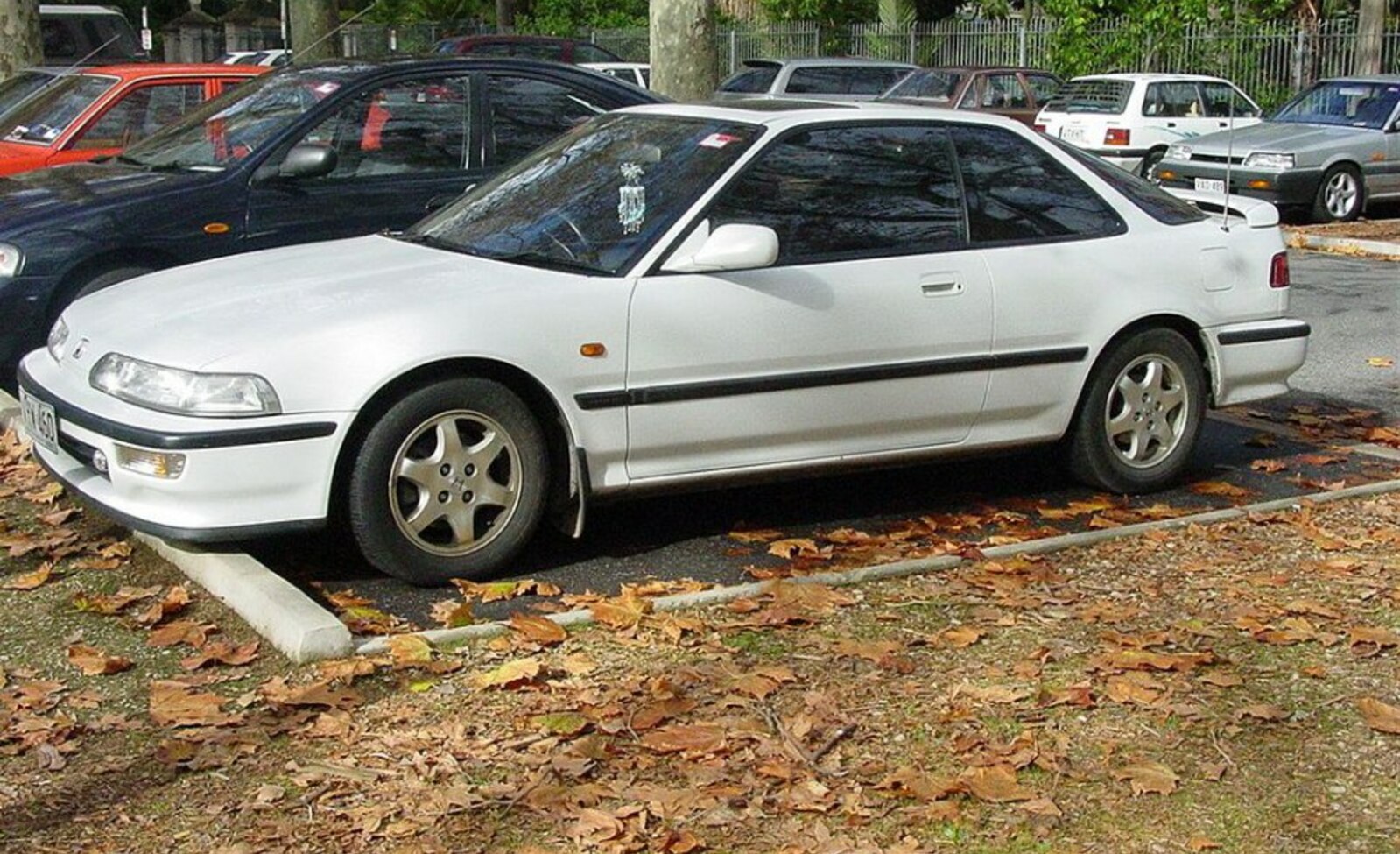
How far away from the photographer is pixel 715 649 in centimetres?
551

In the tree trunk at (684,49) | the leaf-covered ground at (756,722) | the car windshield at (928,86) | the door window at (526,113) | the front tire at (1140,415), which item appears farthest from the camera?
the car windshield at (928,86)

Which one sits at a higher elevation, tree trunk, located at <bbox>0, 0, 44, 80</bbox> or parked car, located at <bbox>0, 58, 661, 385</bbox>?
tree trunk, located at <bbox>0, 0, 44, 80</bbox>

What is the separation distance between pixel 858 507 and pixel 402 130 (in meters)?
3.51

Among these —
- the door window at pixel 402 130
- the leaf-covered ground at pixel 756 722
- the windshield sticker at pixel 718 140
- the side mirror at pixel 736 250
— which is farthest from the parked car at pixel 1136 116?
the leaf-covered ground at pixel 756 722

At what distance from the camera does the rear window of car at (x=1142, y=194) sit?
750 cm

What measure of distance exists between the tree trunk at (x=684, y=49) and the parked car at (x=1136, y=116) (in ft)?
25.6

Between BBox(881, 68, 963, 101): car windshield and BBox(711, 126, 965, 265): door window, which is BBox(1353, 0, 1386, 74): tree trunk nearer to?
BBox(881, 68, 963, 101): car windshield

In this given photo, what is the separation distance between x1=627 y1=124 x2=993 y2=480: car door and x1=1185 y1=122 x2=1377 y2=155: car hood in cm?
1336

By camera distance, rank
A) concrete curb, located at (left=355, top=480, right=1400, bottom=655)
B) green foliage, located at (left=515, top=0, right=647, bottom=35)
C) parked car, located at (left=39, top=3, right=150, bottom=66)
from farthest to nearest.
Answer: green foliage, located at (left=515, top=0, right=647, bottom=35) < parked car, located at (left=39, top=3, right=150, bottom=66) < concrete curb, located at (left=355, top=480, right=1400, bottom=655)

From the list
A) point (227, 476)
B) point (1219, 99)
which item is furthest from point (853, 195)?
point (1219, 99)

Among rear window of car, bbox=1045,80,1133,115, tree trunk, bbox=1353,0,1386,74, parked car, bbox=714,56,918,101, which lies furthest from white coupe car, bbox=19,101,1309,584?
tree trunk, bbox=1353,0,1386,74

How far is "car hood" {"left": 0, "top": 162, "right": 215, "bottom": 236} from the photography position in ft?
29.0

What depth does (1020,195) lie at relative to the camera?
723 cm

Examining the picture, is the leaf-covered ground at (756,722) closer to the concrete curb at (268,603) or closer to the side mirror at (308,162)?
the concrete curb at (268,603)
